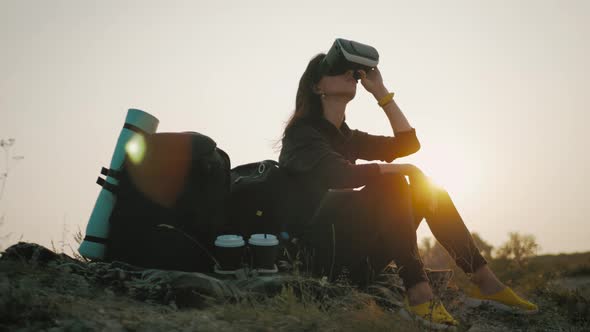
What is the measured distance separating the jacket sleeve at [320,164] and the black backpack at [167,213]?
63 centimetres

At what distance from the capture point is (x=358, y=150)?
5207 mm

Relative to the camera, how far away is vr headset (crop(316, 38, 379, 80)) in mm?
4586

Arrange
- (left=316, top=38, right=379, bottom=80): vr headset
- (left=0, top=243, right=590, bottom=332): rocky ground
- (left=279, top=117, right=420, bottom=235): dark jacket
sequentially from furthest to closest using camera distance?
(left=316, top=38, right=379, bottom=80): vr headset
(left=279, top=117, right=420, bottom=235): dark jacket
(left=0, top=243, right=590, bottom=332): rocky ground

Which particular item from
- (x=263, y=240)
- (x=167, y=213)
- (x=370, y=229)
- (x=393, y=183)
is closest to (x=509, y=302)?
(x=370, y=229)

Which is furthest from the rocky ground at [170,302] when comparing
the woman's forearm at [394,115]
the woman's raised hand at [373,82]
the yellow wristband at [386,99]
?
the woman's raised hand at [373,82]

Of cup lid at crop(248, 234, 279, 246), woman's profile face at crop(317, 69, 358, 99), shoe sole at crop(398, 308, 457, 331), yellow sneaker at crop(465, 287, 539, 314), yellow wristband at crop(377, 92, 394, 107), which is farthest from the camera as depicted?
yellow wristband at crop(377, 92, 394, 107)

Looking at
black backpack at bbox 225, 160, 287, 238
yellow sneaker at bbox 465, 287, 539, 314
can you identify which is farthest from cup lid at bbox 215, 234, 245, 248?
yellow sneaker at bbox 465, 287, 539, 314

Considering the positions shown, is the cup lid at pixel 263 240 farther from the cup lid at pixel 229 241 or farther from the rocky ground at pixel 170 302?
the rocky ground at pixel 170 302

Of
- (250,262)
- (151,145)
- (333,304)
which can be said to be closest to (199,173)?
(151,145)

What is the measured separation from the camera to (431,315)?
3.49 meters

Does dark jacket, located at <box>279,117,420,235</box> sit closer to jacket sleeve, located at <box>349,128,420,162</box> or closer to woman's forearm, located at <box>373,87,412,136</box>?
jacket sleeve, located at <box>349,128,420,162</box>

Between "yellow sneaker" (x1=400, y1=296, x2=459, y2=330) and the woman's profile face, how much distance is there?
1.98 metres

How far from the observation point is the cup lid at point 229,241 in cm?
395

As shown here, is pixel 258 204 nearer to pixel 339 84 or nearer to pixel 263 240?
pixel 263 240
